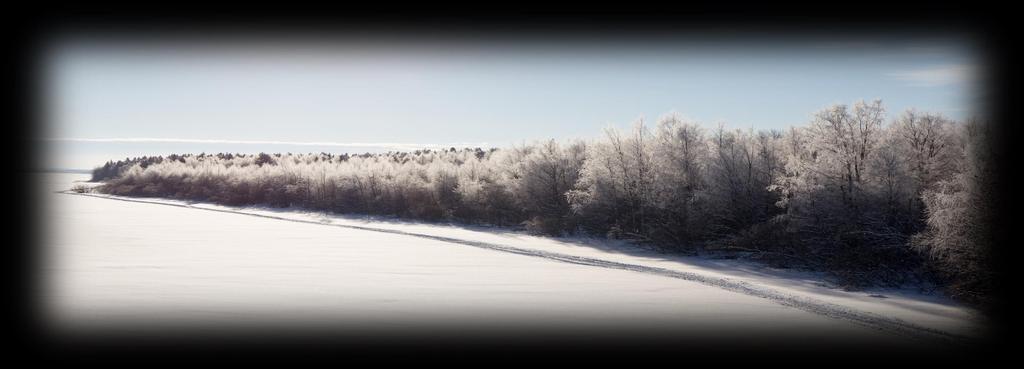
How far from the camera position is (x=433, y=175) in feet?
73.5

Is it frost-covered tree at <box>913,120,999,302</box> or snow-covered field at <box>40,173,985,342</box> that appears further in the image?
frost-covered tree at <box>913,120,999,302</box>

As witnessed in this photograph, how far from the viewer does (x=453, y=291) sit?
842cm

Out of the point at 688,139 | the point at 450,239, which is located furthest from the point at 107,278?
the point at 688,139

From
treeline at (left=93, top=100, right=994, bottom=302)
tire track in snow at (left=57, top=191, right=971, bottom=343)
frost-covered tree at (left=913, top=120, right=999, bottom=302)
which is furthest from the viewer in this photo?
treeline at (left=93, top=100, right=994, bottom=302)

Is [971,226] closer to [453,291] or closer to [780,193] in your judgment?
[780,193]

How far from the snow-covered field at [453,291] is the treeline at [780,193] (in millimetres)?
561

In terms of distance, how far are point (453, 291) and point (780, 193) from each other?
6.62 metres

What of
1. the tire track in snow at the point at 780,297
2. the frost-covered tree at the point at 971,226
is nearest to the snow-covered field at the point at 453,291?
the tire track in snow at the point at 780,297

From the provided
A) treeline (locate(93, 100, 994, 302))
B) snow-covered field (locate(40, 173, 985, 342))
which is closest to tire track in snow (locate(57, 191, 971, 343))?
snow-covered field (locate(40, 173, 985, 342))

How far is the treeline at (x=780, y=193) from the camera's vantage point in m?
8.19

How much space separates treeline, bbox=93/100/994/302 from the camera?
8.19 metres

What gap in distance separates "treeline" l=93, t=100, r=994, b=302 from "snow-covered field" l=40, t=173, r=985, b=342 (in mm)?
561

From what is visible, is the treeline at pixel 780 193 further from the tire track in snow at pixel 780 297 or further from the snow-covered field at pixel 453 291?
the tire track in snow at pixel 780 297

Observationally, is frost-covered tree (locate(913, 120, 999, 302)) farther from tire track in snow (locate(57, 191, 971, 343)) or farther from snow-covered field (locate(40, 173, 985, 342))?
tire track in snow (locate(57, 191, 971, 343))
